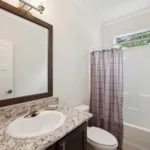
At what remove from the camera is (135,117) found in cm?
264

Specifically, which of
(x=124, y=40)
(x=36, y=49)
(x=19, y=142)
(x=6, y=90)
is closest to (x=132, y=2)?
(x=124, y=40)

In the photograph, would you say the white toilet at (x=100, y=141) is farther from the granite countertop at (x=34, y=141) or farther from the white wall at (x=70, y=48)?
the granite countertop at (x=34, y=141)

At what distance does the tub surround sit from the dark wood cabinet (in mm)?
55

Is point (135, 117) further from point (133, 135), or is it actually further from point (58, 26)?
point (58, 26)

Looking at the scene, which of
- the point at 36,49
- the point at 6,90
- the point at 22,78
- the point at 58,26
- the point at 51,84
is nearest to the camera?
the point at 6,90

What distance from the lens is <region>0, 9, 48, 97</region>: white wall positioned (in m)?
1.20

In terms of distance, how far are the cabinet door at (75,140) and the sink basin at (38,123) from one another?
12cm

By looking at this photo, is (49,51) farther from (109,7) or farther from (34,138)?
(109,7)

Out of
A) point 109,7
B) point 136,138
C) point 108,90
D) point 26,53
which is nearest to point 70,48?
point 26,53

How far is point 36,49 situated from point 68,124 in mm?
938

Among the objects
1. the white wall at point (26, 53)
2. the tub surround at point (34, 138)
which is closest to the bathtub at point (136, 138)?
the tub surround at point (34, 138)

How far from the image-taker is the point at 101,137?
159cm

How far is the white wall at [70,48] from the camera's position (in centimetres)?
167

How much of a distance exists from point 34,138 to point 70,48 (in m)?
1.44
